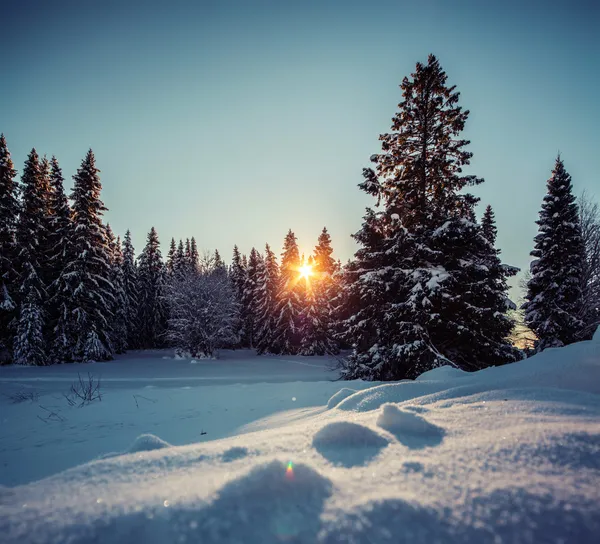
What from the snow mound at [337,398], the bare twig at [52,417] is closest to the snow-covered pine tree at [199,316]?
the bare twig at [52,417]

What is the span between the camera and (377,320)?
10.9 meters

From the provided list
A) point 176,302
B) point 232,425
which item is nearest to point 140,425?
point 232,425

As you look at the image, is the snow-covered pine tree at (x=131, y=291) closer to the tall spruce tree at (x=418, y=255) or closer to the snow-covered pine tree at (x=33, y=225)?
the snow-covered pine tree at (x=33, y=225)

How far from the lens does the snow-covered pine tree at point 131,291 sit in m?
35.9

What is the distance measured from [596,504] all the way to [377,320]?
10.2 metres

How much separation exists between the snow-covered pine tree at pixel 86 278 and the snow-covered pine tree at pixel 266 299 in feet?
49.0

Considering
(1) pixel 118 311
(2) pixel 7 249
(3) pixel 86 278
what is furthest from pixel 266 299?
(2) pixel 7 249

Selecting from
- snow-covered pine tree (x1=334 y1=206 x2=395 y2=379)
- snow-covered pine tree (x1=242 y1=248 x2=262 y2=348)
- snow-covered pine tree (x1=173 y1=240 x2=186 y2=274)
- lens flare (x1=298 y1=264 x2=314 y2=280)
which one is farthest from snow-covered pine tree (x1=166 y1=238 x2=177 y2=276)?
snow-covered pine tree (x1=334 y1=206 x2=395 y2=379)

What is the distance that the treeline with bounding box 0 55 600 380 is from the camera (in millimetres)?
9734

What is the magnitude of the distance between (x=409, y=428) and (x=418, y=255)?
29.2 ft

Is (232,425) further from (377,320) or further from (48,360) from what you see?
(48,360)

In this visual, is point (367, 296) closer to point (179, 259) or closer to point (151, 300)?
point (151, 300)

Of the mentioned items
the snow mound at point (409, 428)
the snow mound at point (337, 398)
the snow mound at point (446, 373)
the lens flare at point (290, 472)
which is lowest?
the snow mound at point (337, 398)

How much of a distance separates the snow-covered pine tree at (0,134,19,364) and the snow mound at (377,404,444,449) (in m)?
25.5
